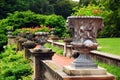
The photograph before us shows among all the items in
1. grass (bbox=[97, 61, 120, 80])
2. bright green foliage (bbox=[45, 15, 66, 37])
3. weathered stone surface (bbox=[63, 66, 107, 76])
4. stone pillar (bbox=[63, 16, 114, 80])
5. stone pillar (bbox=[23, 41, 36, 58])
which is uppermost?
stone pillar (bbox=[63, 16, 114, 80])

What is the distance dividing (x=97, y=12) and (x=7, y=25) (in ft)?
40.4

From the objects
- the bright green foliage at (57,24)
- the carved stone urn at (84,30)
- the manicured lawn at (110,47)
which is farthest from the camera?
the bright green foliage at (57,24)

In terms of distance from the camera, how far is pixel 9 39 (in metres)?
38.7

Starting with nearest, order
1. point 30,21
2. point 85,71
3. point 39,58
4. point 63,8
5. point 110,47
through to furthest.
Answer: point 85,71
point 39,58
point 110,47
point 30,21
point 63,8

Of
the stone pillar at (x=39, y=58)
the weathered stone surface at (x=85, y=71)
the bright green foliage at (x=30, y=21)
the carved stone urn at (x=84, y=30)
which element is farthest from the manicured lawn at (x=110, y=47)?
the bright green foliage at (x=30, y=21)

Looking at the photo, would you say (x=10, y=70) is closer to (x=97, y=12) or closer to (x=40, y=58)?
(x=40, y=58)

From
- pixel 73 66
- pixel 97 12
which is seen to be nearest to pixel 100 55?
pixel 73 66

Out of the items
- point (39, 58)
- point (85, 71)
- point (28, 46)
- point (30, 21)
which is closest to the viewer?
point (85, 71)

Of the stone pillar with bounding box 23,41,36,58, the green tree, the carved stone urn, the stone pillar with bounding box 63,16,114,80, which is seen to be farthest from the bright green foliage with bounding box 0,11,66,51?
the green tree

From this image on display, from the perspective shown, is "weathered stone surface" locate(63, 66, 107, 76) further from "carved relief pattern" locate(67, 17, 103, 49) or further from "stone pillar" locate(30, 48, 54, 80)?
"stone pillar" locate(30, 48, 54, 80)

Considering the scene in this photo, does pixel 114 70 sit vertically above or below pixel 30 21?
above

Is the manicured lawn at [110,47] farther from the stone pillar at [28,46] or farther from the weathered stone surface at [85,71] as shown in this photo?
the weathered stone surface at [85,71]

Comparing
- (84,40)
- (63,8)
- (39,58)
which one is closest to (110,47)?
(39,58)

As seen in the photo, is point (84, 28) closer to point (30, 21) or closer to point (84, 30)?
point (84, 30)
